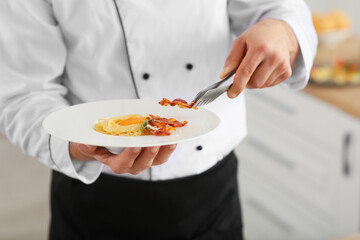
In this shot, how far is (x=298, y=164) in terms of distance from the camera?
1880mm

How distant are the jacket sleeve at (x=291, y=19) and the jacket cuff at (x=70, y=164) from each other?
0.36 m

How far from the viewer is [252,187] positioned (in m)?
2.20

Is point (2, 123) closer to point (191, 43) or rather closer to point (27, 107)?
point (27, 107)

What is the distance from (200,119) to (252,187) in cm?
153

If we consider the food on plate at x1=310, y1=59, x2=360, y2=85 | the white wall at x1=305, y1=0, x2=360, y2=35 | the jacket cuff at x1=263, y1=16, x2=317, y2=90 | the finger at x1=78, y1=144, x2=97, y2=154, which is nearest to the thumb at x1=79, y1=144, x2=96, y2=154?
the finger at x1=78, y1=144, x2=97, y2=154

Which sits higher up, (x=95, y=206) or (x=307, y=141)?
(x=95, y=206)

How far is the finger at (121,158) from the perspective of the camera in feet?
2.30

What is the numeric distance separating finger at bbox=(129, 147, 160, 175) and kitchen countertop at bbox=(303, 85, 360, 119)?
3.26 ft

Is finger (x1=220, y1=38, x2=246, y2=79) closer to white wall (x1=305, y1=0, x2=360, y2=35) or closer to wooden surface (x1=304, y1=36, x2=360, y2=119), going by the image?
wooden surface (x1=304, y1=36, x2=360, y2=119)

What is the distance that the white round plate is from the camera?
0.64 meters

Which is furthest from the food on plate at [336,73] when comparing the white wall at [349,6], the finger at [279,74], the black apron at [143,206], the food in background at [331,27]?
the finger at [279,74]

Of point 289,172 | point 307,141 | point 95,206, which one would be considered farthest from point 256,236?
point 95,206

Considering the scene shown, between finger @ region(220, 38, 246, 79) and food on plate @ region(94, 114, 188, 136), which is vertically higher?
finger @ region(220, 38, 246, 79)

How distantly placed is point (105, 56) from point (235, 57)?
217 mm
